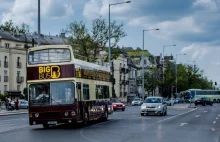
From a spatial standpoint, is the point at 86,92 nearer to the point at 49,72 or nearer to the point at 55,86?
the point at 55,86

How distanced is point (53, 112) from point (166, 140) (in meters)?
6.74

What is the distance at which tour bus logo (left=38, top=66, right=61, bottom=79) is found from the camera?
72.5ft

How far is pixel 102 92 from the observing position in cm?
2825

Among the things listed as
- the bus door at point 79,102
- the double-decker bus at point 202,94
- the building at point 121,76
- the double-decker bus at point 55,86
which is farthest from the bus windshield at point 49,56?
the building at point 121,76

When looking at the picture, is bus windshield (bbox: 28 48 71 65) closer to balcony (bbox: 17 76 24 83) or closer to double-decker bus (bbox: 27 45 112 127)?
double-decker bus (bbox: 27 45 112 127)

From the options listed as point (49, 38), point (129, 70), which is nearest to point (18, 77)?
point (49, 38)

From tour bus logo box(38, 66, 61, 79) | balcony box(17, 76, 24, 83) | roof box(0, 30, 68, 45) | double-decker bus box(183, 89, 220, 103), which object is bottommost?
double-decker bus box(183, 89, 220, 103)

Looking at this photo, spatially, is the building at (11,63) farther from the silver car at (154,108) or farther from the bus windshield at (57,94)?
the bus windshield at (57,94)

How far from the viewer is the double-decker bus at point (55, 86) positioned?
860 inches

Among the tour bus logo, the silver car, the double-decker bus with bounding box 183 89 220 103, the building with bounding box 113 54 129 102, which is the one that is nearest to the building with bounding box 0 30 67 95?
the building with bounding box 113 54 129 102

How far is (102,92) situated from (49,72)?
6.62m

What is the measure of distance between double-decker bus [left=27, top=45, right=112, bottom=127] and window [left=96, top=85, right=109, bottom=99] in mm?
3426

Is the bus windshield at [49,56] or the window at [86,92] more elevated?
the bus windshield at [49,56]

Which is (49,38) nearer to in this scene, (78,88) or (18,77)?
(18,77)
